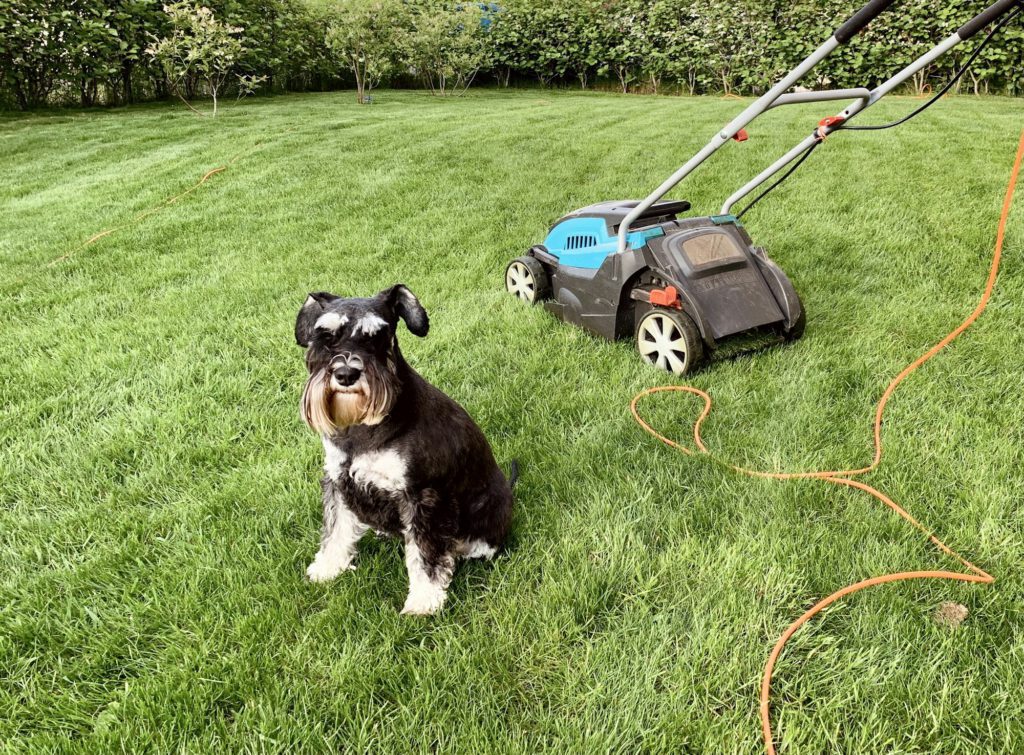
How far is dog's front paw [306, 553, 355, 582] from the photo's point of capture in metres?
2.27

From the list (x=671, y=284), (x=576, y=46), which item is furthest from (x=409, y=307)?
(x=576, y=46)

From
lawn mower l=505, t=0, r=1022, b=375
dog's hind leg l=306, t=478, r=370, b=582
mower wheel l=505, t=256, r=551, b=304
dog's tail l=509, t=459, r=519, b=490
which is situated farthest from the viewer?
mower wheel l=505, t=256, r=551, b=304

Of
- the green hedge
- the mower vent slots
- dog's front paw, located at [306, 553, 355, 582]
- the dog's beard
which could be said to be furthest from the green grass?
the green hedge

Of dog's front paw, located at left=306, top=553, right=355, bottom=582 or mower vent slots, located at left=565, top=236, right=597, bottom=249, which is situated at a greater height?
mower vent slots, located at left=565, top=236, right=597, bottom=249

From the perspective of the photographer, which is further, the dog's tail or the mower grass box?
the mower grass box

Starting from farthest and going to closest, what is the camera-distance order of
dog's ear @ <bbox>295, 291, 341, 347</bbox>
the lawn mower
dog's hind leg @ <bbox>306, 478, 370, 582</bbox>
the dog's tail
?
the lawn mower, the dog's tail, dog's hind leg @ <bbox>306, 478, 370, 582</bbox>, dog's ear @ <bbox>295, 291, 341, 347</bbox>

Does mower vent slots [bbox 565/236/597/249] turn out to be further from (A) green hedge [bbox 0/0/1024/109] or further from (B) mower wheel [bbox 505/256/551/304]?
(A) green hedge [bbox 0/0/1024/109]

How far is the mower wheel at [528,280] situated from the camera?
14.7ft

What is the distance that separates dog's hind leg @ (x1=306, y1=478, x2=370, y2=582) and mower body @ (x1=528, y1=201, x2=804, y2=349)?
2.12 metres

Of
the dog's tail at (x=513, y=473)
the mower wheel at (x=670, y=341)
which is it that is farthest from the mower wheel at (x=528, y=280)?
the dog's tail at (x=513, y=473)

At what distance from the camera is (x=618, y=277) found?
3793 mm

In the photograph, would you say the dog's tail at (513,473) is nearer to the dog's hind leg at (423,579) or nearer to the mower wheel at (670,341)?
the dog's hind leg at (423,579)

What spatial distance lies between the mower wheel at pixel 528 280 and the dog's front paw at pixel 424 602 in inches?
109

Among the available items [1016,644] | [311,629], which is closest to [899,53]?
[1016,644]
